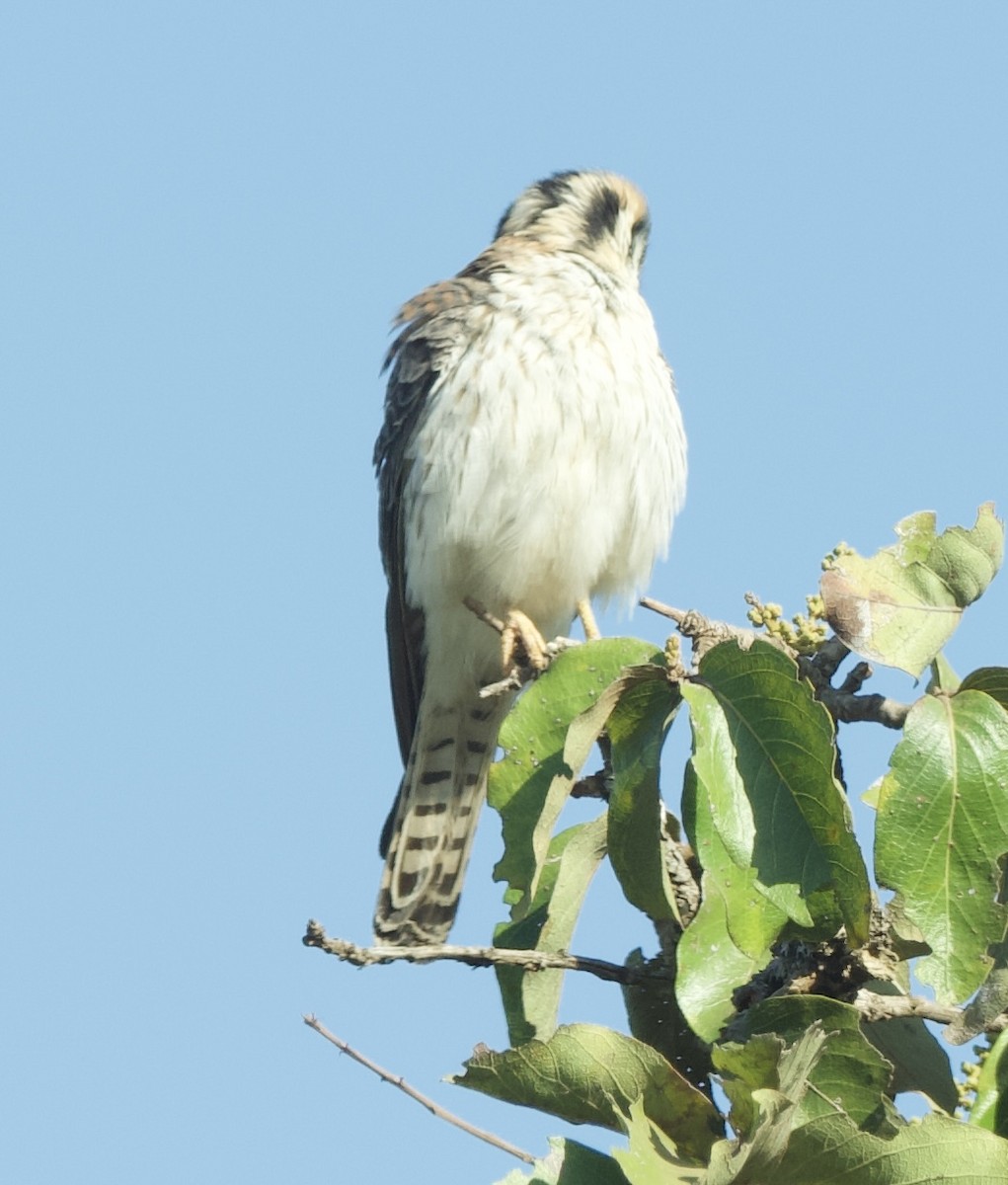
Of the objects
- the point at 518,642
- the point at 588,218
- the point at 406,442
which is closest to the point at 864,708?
the point at 518,642

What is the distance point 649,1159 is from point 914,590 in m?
0.88

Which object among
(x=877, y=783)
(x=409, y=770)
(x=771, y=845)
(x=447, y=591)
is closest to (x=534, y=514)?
(x=447, y=591)

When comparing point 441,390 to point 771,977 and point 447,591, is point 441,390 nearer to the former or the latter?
point 447,591

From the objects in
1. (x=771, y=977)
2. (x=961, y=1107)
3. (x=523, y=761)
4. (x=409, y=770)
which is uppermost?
(x=523, y=761)

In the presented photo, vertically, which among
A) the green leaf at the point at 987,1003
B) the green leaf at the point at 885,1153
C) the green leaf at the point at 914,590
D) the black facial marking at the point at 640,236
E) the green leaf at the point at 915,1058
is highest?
the black facial marking at the point at 640,236

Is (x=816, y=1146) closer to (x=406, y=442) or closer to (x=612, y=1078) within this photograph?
(x=612, y=1078)

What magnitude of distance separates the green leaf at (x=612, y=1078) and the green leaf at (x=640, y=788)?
30 cm

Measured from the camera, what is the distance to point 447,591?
5285 mm

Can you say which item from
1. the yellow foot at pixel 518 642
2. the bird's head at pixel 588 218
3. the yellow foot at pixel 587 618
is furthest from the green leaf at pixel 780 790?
the bird's head at pixel 588 218

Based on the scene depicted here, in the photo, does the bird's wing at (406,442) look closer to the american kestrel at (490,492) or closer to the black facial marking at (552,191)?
the american kestrel at (490,492)

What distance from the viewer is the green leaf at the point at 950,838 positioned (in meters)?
2.05

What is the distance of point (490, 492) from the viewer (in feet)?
16.4

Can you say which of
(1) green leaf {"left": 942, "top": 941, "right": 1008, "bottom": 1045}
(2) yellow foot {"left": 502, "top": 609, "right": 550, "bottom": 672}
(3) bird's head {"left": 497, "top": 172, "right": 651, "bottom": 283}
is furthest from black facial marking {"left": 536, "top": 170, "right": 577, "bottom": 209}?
(1) green leaf {"left": 942, "top": 941, "right": 1008, "bottom": 1045}

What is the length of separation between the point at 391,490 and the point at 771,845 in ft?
11.5
